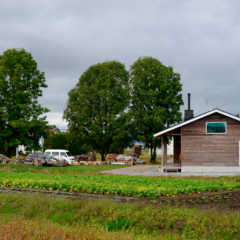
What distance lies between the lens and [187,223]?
28.9 ft

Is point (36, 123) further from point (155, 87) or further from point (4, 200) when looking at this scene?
point (4, 200)

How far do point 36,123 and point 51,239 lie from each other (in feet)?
103

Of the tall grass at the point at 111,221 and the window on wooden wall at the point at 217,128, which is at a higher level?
the window on wooden wall at the point at 217,128

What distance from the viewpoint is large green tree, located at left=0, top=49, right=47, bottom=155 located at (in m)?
36.4

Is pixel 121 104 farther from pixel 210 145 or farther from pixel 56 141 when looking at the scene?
pixel 210 145

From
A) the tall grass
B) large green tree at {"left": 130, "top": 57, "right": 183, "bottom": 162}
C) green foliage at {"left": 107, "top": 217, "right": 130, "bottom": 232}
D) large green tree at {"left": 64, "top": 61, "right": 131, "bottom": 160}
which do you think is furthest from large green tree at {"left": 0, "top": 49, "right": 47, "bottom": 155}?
green foliage at {"left": 107, "top": 217, "right": 130, "bottom": 232}

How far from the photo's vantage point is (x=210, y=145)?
29.4 m

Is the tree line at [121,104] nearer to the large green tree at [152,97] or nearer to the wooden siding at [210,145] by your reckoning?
the large green tree at [152,97]

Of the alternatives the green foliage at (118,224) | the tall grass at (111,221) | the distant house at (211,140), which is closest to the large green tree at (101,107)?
the distant house at (211,140)

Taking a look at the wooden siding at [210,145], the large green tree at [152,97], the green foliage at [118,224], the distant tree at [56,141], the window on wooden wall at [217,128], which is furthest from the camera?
the distant tree at [56,141]

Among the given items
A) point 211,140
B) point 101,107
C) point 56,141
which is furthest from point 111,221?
point 56,141

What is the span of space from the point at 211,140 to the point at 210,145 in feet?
1.31

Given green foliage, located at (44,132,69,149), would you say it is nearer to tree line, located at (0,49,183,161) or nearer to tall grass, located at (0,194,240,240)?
tree line, located at (0,49,183,161)

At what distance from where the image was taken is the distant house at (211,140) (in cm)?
2916
